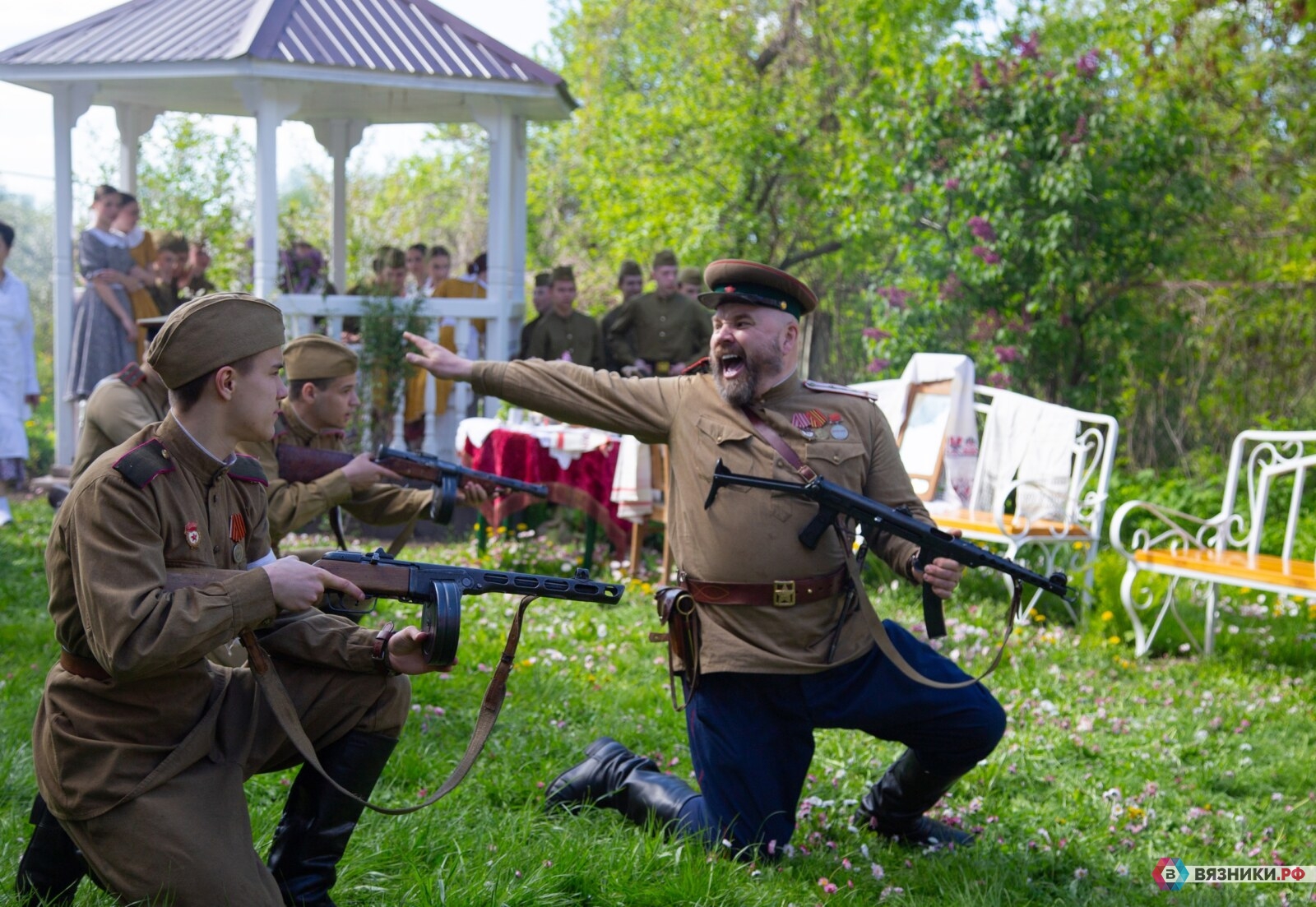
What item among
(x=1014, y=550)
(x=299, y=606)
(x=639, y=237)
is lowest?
(x=1014, y=550)

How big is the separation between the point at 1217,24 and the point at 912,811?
12.7 m

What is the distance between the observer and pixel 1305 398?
12430 mm

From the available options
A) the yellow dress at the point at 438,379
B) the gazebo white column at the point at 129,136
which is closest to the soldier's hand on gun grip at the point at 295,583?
the yellow dress at the point at 438,379

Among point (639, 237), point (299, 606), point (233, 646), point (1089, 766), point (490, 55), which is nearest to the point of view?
point (299, 606)

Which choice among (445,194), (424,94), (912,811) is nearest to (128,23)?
(424,94)

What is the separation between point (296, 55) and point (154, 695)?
8715 millimetres

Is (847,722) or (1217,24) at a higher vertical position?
(1217,24)

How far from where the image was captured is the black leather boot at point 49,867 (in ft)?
10.8

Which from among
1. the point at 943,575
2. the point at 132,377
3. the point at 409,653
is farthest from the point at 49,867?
the point at 132,377

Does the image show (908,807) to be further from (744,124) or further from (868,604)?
(744,124)

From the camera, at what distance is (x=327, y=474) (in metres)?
5.29

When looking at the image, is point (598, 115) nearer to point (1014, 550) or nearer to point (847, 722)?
point (1014, 550)

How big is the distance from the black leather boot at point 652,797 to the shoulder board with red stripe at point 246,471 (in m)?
1.86

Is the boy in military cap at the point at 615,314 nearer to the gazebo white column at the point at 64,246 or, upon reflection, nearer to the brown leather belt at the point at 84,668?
the gazebo white column at the point at 64,246
